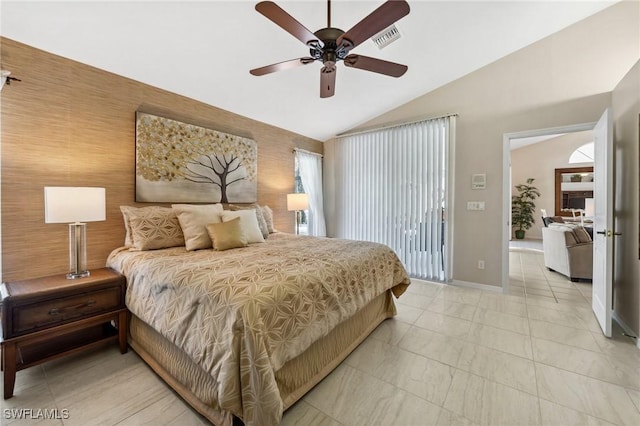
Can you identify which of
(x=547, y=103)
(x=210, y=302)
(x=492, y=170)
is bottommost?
(x=210, y=302)

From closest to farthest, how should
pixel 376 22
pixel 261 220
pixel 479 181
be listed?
1. pixel 376 22
2. pixel 261 220
3. pixel 479 181

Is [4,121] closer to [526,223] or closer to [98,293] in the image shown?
[98,293]

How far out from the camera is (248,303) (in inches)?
48.5

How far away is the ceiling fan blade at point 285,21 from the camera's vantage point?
4.81 ft

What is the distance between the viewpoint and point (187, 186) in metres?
3.03

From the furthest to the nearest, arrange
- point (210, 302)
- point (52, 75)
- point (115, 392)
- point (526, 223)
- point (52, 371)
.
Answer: point (526, 223)
point (52, 75)
point (52, 371)
point (115, 392)
point (210, 302)

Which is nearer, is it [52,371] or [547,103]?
[52,371]

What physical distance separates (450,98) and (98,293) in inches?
186

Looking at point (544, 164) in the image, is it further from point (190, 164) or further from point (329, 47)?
point (190, 164)

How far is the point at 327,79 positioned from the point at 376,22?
0.64 metres

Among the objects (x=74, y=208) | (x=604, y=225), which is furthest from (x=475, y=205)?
(x=74, y=208)

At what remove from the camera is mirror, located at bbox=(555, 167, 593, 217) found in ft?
25.0

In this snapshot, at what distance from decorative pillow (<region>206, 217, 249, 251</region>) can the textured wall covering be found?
38.4 inches

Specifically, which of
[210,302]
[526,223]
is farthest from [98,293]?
[526,223]
